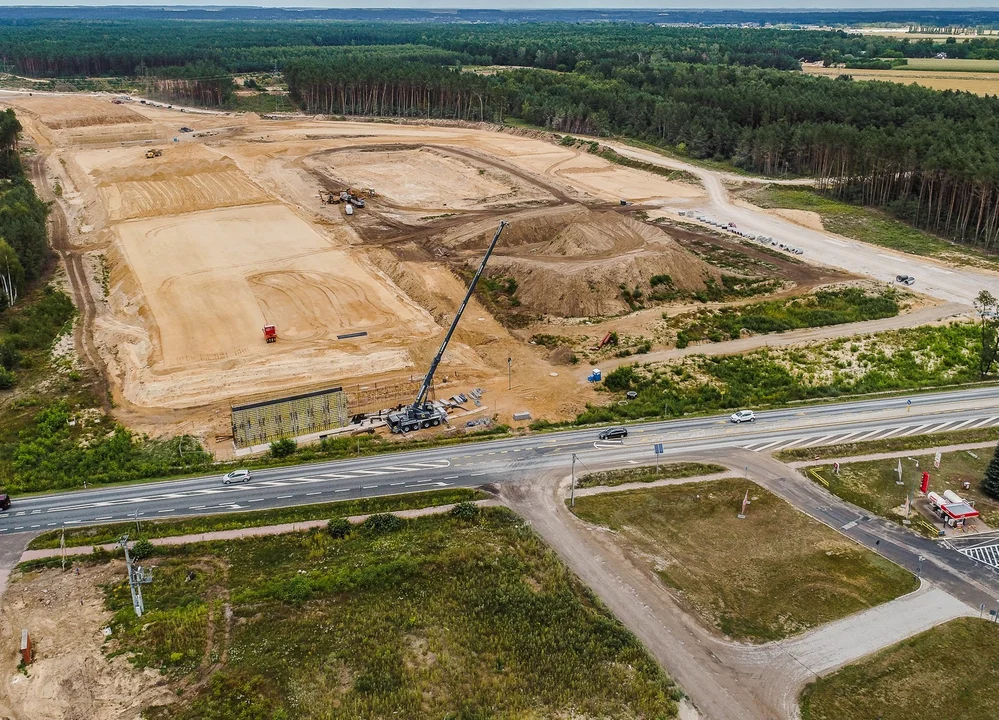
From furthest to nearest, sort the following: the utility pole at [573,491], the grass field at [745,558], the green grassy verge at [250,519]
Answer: the utility pole at [573,491], the green grassy verge at [250,519], the grass field at [745,558]

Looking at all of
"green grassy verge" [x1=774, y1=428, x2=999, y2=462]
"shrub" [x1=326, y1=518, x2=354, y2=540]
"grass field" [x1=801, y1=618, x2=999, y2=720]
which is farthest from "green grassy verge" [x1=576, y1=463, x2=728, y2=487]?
"grass field" [x1=801, y1=618, x2=999, y2=720]

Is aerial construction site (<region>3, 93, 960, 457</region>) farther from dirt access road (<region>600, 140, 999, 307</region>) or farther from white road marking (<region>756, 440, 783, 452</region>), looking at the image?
white road marking (<region>756, 440, 783, 452</region>)

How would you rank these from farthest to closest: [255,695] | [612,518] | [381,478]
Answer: [381,478] < [612,518] < [255,695]

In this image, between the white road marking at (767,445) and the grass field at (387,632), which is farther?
the white road marking at (767,445)

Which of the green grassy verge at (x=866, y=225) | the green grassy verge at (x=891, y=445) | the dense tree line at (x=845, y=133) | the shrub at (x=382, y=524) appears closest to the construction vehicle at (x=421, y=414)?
the shrub at (x=382, y=524)

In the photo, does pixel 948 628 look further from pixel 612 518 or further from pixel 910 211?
pixel 910 211

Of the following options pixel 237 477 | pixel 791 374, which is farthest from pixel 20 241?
pixel 791 374

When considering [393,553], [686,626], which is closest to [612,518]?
[686,626]

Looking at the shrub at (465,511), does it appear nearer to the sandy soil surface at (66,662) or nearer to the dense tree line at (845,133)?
the sandy soil surface at (66,662)
